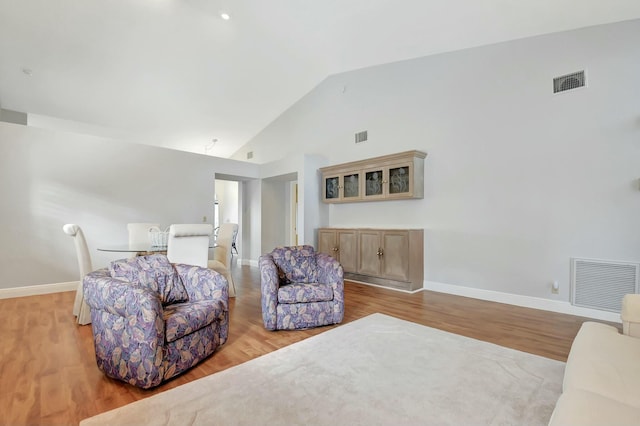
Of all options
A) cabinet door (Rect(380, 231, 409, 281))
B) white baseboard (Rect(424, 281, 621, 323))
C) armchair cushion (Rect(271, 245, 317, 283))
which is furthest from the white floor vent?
armchair cushion (Rect(271, 245, 317, 283))

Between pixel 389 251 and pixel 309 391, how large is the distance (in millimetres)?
3146

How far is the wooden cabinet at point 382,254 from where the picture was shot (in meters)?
4.55

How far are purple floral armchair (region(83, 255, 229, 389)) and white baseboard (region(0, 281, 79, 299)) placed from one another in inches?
124

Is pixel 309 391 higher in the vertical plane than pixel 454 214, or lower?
lower

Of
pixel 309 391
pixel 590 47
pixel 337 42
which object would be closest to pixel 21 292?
pixel 309 391

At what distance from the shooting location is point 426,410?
1.70 m

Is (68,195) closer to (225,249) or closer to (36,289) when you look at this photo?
(36,289)

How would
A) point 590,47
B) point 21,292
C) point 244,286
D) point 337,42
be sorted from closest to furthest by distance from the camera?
point 590,47 < point 21,292 < point 337,42 < point 244,286

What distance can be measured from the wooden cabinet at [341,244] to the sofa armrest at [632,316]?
3.62 meters

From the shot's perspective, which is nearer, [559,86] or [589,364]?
[589,364]

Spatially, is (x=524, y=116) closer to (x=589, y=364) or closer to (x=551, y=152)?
(x=551, y=152)

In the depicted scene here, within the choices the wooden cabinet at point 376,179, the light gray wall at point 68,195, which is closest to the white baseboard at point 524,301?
the wooden cabinet at point 376,179

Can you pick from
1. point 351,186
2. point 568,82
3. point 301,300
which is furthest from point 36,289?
point 568,82

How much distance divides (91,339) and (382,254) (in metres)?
3.84
